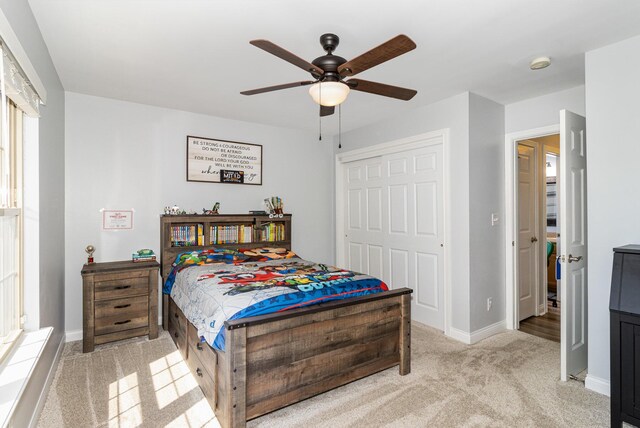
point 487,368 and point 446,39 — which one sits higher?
point 446,39

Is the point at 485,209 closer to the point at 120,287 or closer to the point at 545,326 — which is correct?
the point at 545,326

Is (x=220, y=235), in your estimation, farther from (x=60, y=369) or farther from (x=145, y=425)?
(x=145, y=425)

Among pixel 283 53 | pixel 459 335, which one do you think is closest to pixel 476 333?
pixel 459 335

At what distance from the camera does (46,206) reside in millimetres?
2395

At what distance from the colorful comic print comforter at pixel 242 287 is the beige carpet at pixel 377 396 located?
1.65ft

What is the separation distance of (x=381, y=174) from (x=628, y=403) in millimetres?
3051

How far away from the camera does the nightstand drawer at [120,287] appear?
302 centimetres

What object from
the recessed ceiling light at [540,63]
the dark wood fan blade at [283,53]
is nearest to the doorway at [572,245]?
the recessed ceiling light at [540,63]

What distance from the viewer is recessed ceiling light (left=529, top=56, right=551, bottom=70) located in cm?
249

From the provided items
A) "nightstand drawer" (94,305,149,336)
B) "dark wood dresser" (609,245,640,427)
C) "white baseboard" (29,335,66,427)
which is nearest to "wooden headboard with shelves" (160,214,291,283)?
"nightstand drawer" (94,305,149,336)

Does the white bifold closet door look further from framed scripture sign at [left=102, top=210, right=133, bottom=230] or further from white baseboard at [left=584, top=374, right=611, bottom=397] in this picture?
framed scripture sign at [left=102, top=210, right=133, bottom=230]

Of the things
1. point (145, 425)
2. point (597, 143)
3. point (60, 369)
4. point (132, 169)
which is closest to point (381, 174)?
point (597, 143)

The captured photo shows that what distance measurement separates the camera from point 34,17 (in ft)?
6.50

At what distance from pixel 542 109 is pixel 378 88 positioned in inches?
87.4
